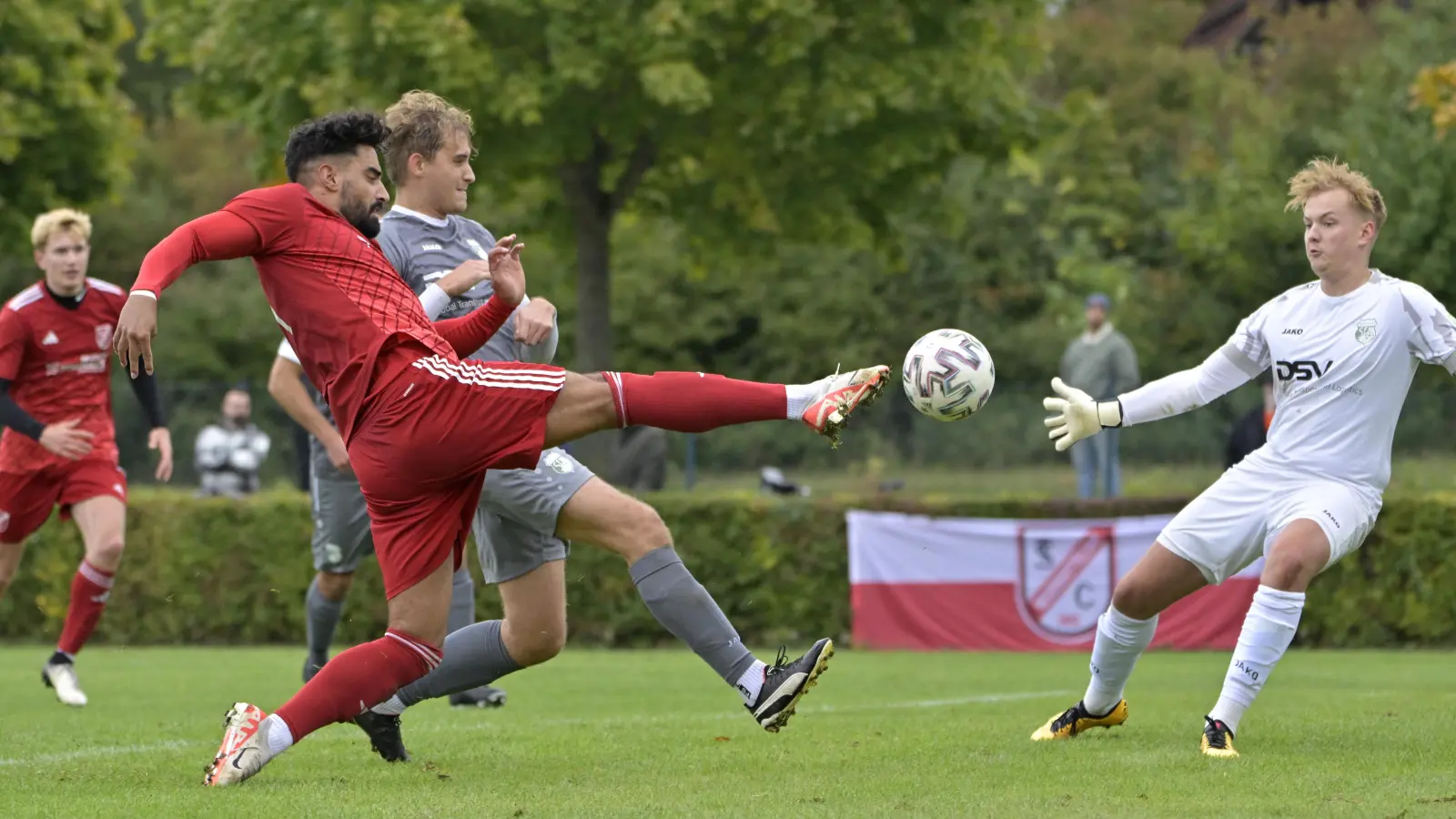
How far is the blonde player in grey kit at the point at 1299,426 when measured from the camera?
680 centimetres

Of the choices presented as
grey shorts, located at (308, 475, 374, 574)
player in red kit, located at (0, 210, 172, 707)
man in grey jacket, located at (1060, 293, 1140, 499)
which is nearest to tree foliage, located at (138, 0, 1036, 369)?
man in grey jacket, located at (1060, 293, 1140, 499)

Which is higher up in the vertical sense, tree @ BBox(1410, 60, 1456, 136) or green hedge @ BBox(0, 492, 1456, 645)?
tree @ BBox(1410, 60, 1456, 136)

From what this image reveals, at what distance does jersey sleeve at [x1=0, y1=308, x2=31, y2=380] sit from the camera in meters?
9.59

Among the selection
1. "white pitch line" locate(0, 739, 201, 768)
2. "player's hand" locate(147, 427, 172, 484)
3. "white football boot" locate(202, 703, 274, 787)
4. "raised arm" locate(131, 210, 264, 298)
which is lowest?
"white pitch line" locate(0, 739, 201, 768)

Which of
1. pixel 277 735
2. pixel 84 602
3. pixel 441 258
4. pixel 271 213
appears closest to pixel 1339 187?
pixel 441 258

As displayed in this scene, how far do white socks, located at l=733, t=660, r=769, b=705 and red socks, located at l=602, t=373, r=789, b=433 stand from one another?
885 mm

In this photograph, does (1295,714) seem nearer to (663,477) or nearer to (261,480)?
(663,477)

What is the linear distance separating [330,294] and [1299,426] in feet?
12.1

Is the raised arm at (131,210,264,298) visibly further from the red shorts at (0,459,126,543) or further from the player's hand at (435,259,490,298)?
the red shorts at (0,459,126,543)

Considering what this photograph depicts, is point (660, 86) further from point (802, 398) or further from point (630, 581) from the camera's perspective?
point (802, 398)

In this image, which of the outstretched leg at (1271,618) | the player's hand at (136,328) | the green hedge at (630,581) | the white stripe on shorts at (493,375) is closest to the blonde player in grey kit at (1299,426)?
the outstretched leg at (1271,618)

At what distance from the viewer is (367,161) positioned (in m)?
6.09

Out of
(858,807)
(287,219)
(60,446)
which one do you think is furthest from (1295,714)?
(60,446)

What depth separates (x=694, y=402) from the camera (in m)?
5.74
